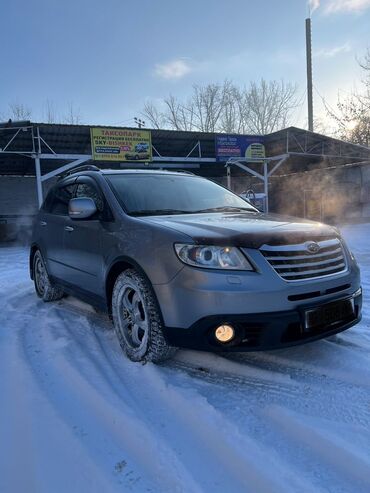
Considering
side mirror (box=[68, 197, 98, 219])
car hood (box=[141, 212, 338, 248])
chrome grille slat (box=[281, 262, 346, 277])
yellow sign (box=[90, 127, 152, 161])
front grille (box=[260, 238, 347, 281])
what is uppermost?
yellow sign (box=[90, 127, 152, 161])

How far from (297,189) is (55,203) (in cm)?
2063

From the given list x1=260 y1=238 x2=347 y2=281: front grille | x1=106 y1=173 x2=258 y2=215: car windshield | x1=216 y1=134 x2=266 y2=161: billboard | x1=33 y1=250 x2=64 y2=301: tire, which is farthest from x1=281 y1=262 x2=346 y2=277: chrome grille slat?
x1=216 y1=134 x2=266 y2=161: billboard

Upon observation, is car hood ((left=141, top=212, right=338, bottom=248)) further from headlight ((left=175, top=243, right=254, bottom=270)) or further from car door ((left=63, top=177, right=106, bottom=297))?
car door ((left=63, top=177, right=106, bottom=297))

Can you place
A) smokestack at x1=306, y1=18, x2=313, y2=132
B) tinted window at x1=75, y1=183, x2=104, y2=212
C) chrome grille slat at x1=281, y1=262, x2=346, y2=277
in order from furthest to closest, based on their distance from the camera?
smokestack at x1=306, y1=18, x2=313, y2=132, tinted window at x1=75, y1=183, x2=104, y2=212, chrome grille slat at x1=281, y1=262, x2=346, y2=277

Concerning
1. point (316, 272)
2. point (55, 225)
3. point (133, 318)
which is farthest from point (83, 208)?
point (316, 272)

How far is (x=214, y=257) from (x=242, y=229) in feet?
1.11

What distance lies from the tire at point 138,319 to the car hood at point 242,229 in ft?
1.71

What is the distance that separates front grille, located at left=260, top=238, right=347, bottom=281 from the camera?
2826mm

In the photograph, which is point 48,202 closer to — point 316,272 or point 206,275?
point 206,275

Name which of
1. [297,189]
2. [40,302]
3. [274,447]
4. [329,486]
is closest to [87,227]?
[40,302]

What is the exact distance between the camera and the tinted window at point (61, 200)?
4816 mm

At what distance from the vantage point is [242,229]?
2.98 m

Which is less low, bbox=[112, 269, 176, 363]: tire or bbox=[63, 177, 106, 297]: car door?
bbox=[63, 177, 106, 297]: car door

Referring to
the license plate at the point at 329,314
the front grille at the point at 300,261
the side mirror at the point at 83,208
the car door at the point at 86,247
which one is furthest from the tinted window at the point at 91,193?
the license plate at the point at 329,314
